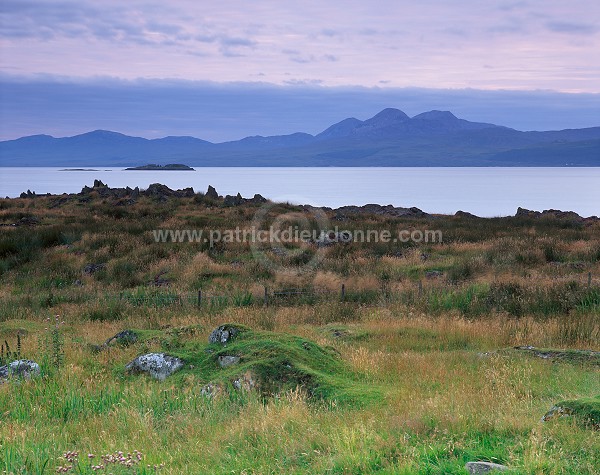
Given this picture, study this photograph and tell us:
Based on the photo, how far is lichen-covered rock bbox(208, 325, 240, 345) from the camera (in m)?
10.2

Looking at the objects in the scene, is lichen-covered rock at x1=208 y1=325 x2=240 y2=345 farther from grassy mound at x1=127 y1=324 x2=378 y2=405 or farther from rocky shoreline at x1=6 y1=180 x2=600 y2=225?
rocky shoreline at x1=6 y1=180 x2=600 y2=225

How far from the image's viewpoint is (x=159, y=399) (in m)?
8.00

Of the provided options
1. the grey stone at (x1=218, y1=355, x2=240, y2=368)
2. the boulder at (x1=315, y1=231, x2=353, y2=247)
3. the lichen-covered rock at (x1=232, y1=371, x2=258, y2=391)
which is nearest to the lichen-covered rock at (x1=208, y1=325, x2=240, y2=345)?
the grey stone at (x1=218, y1=355, x2=240, y2=368)

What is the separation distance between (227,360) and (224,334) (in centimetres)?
92

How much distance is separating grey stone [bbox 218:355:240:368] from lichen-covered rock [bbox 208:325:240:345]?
65 cm

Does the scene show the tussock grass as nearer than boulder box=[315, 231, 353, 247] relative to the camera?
Yes

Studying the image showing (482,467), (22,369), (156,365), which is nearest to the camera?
(482,467)

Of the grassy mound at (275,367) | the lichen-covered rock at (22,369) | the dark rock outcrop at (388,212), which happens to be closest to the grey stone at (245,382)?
the grassy mound at (275,367)

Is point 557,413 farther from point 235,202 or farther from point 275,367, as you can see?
point 235,202

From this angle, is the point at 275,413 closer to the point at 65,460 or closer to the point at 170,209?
the point at 65,460

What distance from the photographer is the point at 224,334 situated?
1034 centimetres

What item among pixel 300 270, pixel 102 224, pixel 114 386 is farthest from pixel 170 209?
pixel 114 386

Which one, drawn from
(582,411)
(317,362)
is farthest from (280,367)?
(582,411)

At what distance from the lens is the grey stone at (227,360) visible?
935 centimetres
